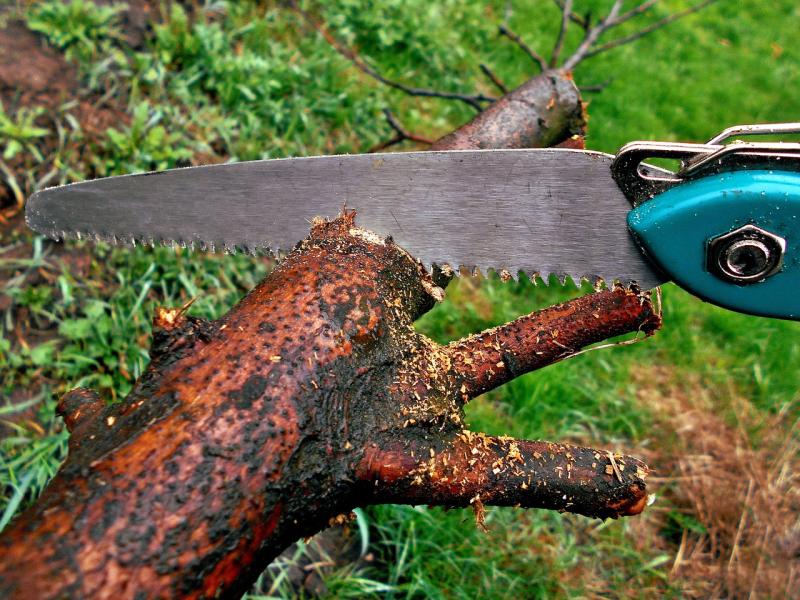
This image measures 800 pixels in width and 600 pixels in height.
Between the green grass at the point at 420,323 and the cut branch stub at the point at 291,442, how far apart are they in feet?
3.86

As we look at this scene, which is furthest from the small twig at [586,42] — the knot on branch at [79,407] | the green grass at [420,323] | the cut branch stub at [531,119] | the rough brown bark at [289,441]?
the knot on branch at [79,407]

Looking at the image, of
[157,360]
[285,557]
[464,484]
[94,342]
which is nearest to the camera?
[157,360]

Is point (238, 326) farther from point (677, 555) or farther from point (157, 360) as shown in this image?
point (677, 555)

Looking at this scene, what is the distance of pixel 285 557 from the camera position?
105 inches

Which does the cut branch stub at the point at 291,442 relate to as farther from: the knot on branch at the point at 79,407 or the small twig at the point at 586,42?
the small twig at the point at 586,42

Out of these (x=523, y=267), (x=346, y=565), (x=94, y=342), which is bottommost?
(x=346, y=565)

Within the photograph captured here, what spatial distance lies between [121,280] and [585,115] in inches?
96.1

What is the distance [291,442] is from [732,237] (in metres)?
1.31

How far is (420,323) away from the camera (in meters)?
3.85

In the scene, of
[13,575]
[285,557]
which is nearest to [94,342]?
[285,557]

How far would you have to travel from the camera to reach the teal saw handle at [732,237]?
5.51ft

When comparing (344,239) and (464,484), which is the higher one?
(344,239)

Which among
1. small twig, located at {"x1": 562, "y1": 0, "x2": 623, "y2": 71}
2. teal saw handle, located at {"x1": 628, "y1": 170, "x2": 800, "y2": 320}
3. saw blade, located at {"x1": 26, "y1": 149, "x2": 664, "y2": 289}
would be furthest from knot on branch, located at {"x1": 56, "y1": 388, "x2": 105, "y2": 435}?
small twig, located at {"x1": 562, "y1": 0, "x2": 623, "y2": 71}

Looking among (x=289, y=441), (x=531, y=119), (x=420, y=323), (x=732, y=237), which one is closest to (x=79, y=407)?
(x=289, y=441)
